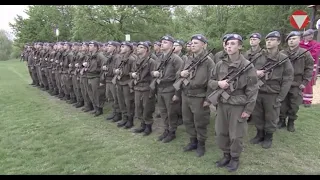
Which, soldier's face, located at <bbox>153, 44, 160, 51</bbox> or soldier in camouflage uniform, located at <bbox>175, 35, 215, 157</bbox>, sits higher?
soldier's face, located at <bbox>153, 44, 160, 51</bbox>

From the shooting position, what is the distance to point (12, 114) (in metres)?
9.16

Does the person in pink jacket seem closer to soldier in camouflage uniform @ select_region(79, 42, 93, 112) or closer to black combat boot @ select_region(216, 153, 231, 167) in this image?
black combat boot @ select_region(216, 153, 231, 167)

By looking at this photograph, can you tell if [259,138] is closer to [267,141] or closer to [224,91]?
[267,141]

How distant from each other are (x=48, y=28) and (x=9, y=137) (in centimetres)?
3600

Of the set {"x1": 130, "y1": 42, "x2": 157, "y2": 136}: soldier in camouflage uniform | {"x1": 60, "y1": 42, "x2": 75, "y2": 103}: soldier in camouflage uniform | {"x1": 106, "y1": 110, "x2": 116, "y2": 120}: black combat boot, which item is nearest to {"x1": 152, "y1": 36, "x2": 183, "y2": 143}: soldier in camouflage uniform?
{"x1": 130, "y1": 42, "x2": 157, "y2": 136}: soldier in camouflage uniform

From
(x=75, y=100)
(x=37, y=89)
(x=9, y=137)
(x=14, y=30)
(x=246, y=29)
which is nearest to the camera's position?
(x=9, y=137)

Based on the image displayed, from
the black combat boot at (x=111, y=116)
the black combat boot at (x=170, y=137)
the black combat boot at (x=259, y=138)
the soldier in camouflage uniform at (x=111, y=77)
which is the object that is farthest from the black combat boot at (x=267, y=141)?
the black combat boot at (x=111, y=116)

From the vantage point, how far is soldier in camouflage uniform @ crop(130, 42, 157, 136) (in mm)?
6691

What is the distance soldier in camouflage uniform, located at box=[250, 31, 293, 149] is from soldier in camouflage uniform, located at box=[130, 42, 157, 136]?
89.2 inches

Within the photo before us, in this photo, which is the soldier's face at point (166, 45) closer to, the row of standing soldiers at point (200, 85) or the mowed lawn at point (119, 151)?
the row of standing soldiers at point (200, 85)

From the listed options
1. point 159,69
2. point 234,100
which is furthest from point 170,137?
point 234,100

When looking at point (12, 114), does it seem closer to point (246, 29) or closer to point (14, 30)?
point (246, 29)

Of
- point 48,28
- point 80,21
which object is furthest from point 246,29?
point 48,28

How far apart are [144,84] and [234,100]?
2.58 m
